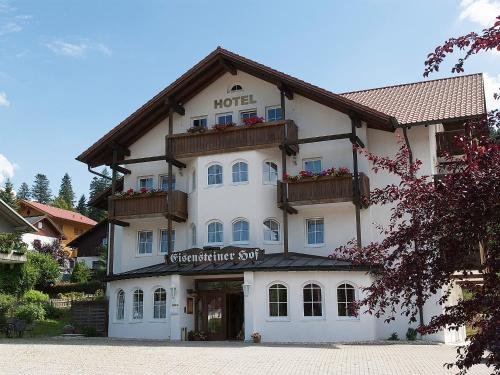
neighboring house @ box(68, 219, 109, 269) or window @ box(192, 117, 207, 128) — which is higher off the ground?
window @ box(192, 117, 207, 128)

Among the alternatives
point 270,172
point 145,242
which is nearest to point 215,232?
point 270,172

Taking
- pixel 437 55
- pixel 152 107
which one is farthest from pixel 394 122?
pixel 437 55

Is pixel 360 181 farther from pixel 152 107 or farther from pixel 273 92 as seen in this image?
pixel 152 107

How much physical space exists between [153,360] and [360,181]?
11351 millimetres

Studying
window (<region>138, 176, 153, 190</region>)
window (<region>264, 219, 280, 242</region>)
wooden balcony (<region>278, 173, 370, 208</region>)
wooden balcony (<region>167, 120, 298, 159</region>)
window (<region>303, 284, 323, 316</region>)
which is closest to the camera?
window (<region>303, 284, 323, 316</region>)

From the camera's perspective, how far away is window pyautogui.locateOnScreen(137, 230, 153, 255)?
92.0ft

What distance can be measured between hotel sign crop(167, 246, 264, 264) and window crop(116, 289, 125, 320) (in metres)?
3.40

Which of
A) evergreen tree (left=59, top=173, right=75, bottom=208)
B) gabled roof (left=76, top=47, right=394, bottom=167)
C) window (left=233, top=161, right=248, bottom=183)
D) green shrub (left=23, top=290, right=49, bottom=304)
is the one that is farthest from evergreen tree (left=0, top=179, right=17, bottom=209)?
evergreen tree (left=59, top=173, right=75, bottom=208)

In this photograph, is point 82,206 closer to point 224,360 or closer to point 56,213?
point 56,213

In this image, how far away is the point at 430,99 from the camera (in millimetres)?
25969

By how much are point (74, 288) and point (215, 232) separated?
692 inches

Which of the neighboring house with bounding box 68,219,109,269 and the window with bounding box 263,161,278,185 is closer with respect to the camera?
the window with bounding box 263,161,278,185

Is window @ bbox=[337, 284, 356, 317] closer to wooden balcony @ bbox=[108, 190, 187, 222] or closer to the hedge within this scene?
wooden balcony @ bbox=[108, 190, 187, 222]

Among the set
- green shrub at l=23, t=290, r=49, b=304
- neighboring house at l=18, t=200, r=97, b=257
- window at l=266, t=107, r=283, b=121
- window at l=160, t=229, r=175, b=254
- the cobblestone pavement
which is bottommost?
the cobblestone pavement
